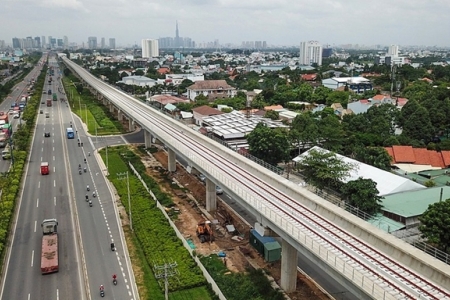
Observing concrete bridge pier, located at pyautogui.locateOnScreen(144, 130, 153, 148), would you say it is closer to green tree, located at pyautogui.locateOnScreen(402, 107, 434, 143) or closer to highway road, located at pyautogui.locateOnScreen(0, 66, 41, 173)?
highway road, located at pyautogui.locateOnScreen(0, 66, 41, 173)

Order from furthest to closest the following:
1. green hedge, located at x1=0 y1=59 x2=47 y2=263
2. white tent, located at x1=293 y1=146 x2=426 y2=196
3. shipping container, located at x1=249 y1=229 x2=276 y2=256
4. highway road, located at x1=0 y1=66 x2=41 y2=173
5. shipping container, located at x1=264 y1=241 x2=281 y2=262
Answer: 1. highway road, located at x1=0 y1=66 x2=41 y2=173
2. white tent, located at x1=293 y1=146 x2=426 y2=196
3. green hedge, located at x1=0 y1=59 x2=47 y2=263
4. shipping container, located at x1=249 y1=229 x2=276 y2=256
5. shipping container, located at x1=264 y1=241 x2=281 y2=262

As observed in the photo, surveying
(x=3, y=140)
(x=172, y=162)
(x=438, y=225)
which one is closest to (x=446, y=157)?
(x=438, y=225)

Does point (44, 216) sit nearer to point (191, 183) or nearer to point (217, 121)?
point (191, 183)

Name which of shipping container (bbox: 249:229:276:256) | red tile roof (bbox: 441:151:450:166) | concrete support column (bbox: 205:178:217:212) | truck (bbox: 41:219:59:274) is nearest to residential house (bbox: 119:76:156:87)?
concrete support column (bbox: 205:178:217:212)

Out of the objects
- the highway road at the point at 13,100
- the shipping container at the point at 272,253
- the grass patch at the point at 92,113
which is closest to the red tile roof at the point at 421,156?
the shipping container at the point at 272,253

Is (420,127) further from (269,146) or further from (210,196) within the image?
(210,196)

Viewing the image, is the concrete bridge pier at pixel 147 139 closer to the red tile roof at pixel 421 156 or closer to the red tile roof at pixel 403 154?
the red tile roof at pixel 403 154

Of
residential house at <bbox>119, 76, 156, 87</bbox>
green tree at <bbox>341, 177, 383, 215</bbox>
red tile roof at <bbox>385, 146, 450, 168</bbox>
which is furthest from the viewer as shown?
residential house at <bbox>119, 76, 156, 87</bbox>
